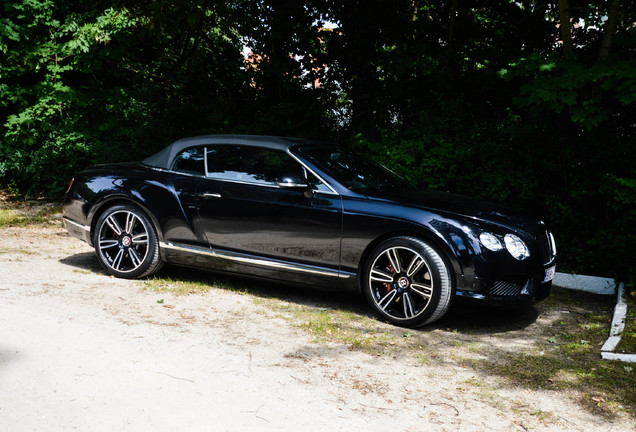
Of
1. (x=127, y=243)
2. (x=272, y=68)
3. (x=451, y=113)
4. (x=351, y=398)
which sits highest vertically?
(x=272, y=68)

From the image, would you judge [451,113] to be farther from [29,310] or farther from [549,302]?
[29,310]

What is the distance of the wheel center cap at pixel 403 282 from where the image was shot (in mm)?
5289

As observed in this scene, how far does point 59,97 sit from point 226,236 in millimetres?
8592

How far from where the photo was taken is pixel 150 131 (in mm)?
11742

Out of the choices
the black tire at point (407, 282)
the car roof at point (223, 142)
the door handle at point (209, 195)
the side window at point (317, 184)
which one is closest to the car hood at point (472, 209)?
the black tire at point (407, 282)

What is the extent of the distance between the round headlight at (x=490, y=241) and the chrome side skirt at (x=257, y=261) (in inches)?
47.3

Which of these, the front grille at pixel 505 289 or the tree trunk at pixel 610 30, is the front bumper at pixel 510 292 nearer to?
the front grille at pixel 505 289

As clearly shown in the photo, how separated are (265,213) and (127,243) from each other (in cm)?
174

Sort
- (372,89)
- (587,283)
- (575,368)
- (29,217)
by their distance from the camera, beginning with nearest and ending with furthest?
(575,368) → (587,283) → (29,217) → (372,89)

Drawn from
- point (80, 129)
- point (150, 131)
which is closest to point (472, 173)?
point (150, 131)

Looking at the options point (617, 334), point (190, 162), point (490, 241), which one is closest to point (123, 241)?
point (190, 162)

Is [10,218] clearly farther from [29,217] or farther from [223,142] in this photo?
[223,142]

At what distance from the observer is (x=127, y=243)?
6.53 m

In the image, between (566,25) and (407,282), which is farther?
(566,25)
